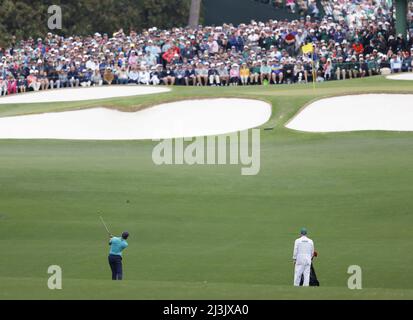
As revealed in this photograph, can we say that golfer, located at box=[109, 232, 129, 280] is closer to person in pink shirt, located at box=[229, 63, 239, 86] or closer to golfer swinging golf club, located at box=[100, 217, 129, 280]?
golfer swinging golf club, located at box=[100, 217, 129, 280]

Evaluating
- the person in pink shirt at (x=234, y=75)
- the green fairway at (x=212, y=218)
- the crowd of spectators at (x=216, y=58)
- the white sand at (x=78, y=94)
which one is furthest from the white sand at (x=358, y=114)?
the person in pink shirt at (x=234, y=75)

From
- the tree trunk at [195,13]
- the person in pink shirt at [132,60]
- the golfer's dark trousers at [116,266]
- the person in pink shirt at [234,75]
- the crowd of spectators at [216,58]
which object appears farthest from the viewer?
the tree trunk at [195,13]

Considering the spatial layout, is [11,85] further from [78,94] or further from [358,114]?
[358,114]

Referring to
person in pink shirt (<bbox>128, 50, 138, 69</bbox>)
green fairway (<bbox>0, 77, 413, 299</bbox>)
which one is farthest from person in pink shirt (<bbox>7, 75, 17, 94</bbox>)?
green fairway (<bbox>0, 77, 413, 299</bbox>)

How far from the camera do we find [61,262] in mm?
26953

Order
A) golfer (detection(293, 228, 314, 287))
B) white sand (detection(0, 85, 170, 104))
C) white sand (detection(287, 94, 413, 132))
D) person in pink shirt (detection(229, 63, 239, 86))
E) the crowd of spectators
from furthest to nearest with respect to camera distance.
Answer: person in pink shirt (detection(229, 63, 239, 86)), the crowd of spectators, white sand (detection(0, 85, 170, 104)), white sand (detection(287, 94, 413, 132)), golfer (detection(293, 228, 314, 287))

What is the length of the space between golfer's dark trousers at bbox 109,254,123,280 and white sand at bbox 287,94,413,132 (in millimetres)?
19948

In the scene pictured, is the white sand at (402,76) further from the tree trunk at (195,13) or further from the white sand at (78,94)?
the tree trunk at (195,13)

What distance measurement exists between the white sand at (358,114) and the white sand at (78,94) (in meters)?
9.98

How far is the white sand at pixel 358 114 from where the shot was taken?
43.8 m

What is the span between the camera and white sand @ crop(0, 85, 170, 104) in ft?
176

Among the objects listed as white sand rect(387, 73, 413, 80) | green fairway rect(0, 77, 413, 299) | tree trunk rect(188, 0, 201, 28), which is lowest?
green fairway rect(0, 77, 413, 299)

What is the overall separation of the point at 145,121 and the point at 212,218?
1659 centimetres

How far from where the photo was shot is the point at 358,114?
147ft
